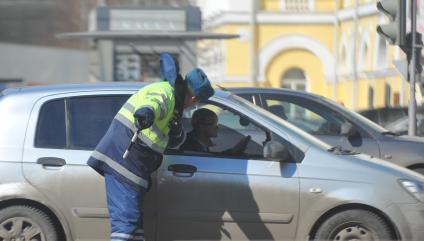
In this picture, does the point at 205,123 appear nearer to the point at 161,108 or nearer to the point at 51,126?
the point at 161,108

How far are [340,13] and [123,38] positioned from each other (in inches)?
914

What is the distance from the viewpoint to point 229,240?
6.10 m

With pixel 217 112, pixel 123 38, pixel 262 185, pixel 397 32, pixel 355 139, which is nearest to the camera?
pixel 262 185

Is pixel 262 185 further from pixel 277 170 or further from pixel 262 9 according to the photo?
pixel 262 9

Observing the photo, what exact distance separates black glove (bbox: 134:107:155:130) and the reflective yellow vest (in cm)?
9

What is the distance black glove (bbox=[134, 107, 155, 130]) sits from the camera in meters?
5.39

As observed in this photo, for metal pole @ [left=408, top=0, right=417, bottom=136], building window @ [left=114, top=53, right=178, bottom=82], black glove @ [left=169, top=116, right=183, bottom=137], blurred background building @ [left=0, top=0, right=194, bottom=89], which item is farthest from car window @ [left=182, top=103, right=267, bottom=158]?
blurred background building @ [left=0, top=0, right=194, bottom=89]

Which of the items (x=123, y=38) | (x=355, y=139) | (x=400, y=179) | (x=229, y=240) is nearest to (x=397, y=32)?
(x=355, y=139)

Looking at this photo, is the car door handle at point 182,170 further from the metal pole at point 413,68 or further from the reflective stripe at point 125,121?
the metal pole at point 413,68

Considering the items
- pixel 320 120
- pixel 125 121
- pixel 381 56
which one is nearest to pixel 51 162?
pixel 125 121

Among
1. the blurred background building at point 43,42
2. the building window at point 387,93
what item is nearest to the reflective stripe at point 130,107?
the building window at point 387,93

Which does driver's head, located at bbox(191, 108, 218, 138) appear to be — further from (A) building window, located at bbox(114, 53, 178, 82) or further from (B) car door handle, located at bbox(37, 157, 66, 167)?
(A) building window, located at bbox(114, 53, 178, 82)

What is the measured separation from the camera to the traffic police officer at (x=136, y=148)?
5656 mm

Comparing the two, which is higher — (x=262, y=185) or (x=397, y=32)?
(x=397, y=32)
